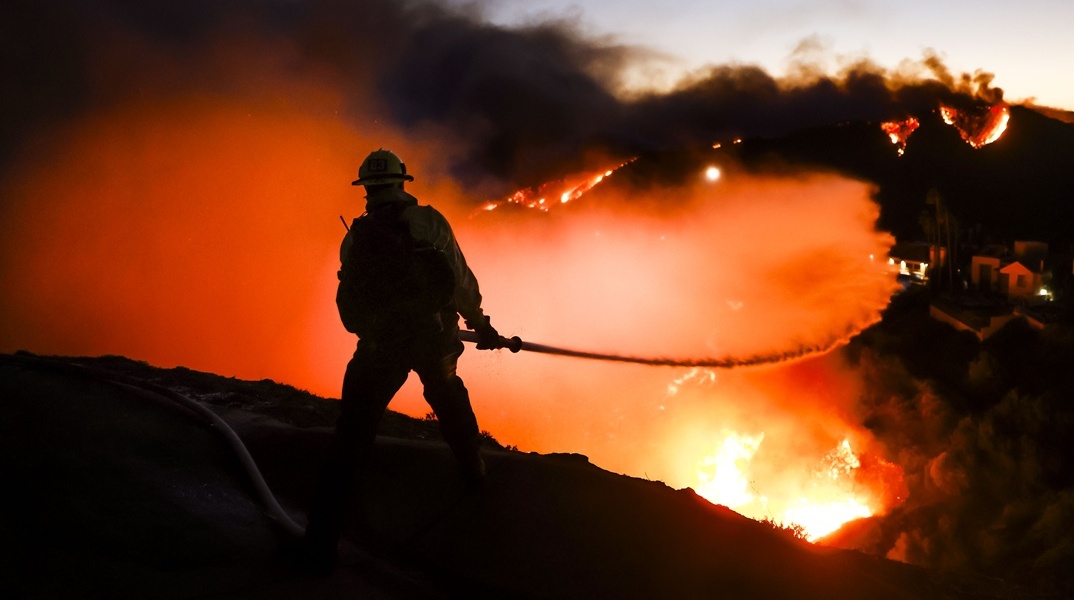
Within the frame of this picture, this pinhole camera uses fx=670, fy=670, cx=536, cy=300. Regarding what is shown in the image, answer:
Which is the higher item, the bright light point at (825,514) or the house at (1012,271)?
the house at (1012,271)

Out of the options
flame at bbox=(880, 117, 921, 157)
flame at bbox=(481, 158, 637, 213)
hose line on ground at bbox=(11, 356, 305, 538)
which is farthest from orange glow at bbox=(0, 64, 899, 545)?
flame at bbox=(880, 117, 921, 157)

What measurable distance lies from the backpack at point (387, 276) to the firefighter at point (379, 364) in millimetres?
24

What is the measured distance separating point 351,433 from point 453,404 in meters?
0.75

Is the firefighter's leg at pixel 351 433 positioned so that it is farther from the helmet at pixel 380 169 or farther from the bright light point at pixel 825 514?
the bright light point at pixel 825 514

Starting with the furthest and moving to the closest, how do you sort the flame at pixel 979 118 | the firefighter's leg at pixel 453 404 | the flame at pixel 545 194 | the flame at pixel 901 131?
the flame at pixel 901 131 < the flame at pixel 979 118 < the flame at pixel 545 194 < the firefighter's leg at pixel 453 404

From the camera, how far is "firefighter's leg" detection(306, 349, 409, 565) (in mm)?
3752

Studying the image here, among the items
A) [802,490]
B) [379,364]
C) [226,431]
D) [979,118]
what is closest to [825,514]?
[802,490]

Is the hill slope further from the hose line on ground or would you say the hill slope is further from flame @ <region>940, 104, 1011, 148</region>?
flame @ <region>940, 104, 1011, 148</region>

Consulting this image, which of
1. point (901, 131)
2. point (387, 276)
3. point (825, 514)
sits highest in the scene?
point (901, 131)

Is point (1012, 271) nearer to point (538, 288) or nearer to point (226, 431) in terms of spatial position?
point (538, 288)

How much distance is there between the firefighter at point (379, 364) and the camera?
12.3 ft

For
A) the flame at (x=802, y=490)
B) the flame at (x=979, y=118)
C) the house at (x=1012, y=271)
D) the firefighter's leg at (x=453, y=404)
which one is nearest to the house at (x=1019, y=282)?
the house at (x=1012, y=271)

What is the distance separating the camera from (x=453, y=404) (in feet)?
14.4

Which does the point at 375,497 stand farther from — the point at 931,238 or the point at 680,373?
the point at 931,238
